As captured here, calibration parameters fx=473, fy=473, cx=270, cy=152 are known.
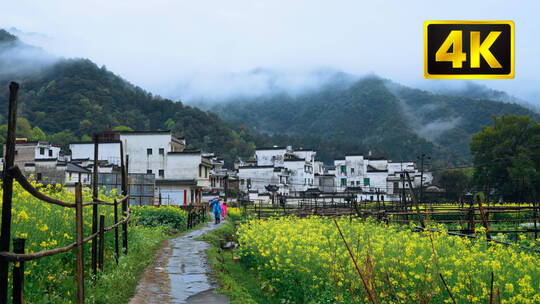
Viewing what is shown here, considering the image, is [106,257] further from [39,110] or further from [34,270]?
[39,110]

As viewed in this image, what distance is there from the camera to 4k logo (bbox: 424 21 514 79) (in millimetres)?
4211

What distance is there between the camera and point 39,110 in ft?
262

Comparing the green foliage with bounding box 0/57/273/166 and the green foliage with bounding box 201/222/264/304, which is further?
the green foliage with bounding box 0/57/273/166

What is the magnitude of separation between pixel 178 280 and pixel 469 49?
8264 mm

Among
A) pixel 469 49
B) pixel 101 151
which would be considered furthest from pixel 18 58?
pixel 469 49

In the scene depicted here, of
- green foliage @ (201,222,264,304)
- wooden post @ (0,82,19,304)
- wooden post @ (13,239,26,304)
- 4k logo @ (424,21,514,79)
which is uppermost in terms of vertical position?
4k logo @ (424,21,514,79)

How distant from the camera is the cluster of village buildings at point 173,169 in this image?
42.1 meters

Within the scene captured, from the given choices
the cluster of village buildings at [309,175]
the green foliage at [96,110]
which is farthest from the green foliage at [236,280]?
the green foliage at [96,110]

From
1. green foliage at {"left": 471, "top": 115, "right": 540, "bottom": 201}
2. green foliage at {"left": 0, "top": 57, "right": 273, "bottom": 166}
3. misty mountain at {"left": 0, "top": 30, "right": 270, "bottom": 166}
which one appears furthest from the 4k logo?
misty mountain at {"left": 0, "top": 30, "right": 270, "bottom": 166}

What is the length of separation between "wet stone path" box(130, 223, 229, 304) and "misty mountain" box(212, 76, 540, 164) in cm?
8777

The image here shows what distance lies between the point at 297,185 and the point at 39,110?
149 ft

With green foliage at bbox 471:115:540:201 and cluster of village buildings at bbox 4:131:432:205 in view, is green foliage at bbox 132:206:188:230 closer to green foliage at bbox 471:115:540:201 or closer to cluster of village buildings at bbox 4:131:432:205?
cluster of village buildings at bbox 4:131:432:205

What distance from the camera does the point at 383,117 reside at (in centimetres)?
12556

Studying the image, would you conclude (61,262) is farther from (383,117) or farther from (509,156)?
(383,117)
